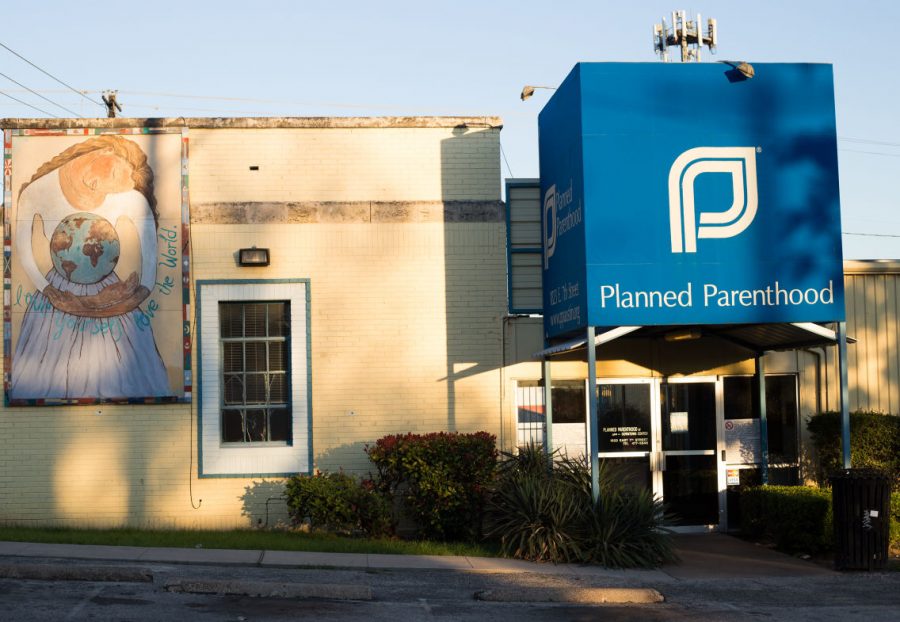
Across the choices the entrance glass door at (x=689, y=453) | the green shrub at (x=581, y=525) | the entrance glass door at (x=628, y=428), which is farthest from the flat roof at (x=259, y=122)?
the green shrub at (x=581, y=525)

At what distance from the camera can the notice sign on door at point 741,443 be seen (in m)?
16.3

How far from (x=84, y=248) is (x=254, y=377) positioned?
321 cm

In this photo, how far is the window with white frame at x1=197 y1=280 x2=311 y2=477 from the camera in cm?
1570

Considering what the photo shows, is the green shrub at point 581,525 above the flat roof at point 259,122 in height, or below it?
below

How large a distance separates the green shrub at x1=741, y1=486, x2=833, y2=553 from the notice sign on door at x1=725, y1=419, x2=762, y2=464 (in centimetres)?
98

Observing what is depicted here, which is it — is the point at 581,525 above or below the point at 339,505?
below

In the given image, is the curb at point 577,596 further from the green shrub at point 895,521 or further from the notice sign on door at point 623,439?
the notice sign on door at point 623,439

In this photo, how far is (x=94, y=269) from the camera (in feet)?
52.0

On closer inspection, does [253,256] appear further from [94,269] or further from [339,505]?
[339,505]

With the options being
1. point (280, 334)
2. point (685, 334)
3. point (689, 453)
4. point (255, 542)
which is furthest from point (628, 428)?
point (255, 542)

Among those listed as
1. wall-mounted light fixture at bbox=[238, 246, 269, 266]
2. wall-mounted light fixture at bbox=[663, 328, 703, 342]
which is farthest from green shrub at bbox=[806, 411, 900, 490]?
wall-mounted light fixture at bbox=[238, 246, 269, 266]

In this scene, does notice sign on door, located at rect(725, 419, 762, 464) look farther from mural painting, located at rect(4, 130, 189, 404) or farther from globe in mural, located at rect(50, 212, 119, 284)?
globe in mural, located at rect(50, 212, 119, 284)

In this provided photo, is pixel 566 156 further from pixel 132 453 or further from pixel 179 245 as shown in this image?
pixel 132 453

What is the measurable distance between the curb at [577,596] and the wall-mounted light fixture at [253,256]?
6.71m
